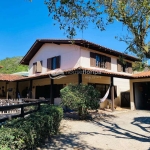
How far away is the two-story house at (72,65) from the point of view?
14180 millimetres

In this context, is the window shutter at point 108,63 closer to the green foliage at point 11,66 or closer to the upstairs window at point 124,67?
the upstairs window at point 124,67

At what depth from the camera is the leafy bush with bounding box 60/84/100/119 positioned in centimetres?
980

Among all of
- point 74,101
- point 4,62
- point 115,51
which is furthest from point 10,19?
point 4,62

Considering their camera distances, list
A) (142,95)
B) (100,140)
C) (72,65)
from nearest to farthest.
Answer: (100,140) → (72,65) → (142,95)

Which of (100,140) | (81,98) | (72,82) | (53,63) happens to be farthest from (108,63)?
(100,140)

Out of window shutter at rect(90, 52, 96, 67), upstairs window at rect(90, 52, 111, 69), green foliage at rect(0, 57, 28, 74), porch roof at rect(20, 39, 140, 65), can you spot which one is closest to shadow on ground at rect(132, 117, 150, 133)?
porch roof at rect(20, 39, 140, 65)

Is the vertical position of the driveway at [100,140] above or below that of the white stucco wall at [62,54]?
below

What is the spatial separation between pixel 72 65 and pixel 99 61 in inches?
113

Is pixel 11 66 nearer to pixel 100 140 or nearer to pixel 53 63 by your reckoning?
pixel 53 63

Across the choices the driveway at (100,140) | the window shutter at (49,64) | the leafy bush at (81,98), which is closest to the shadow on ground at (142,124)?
the driveway at (100,140)

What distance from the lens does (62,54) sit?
51.4ft

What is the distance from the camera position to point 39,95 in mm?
18906

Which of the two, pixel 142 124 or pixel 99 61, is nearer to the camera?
pixel 142 124

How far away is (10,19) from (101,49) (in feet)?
27.6
